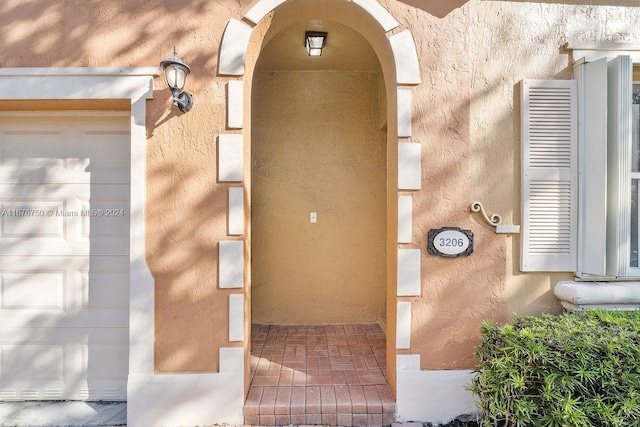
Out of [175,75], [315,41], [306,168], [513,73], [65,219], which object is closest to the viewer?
[175,75]

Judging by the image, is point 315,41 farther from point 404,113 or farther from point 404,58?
point 404,113

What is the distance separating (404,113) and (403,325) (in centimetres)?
159

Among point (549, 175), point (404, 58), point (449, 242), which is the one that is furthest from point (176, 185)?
point (549, 175)

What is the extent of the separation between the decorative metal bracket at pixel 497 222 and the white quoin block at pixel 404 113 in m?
0.74

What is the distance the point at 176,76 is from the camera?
84.4 inches

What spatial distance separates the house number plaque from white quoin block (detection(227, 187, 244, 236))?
55.4 inches

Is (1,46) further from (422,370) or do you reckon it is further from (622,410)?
(622,410)

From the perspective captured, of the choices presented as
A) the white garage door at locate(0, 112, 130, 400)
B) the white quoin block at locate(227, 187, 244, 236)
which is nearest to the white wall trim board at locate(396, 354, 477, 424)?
the white quoin block at locate(227, 187, 244, 236)

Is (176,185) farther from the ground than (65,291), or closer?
farther from the ground

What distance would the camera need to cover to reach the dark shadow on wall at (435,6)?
2.41 metres

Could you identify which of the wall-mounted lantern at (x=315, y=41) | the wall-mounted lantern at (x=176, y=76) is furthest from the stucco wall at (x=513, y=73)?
the wall-mounted lantern at (x=176, y=76)

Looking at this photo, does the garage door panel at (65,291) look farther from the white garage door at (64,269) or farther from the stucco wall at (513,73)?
the stucco wall at (513,73)

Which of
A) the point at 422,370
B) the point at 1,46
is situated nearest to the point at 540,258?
the point at 422,370

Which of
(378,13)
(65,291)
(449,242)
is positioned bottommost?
(65,291)
